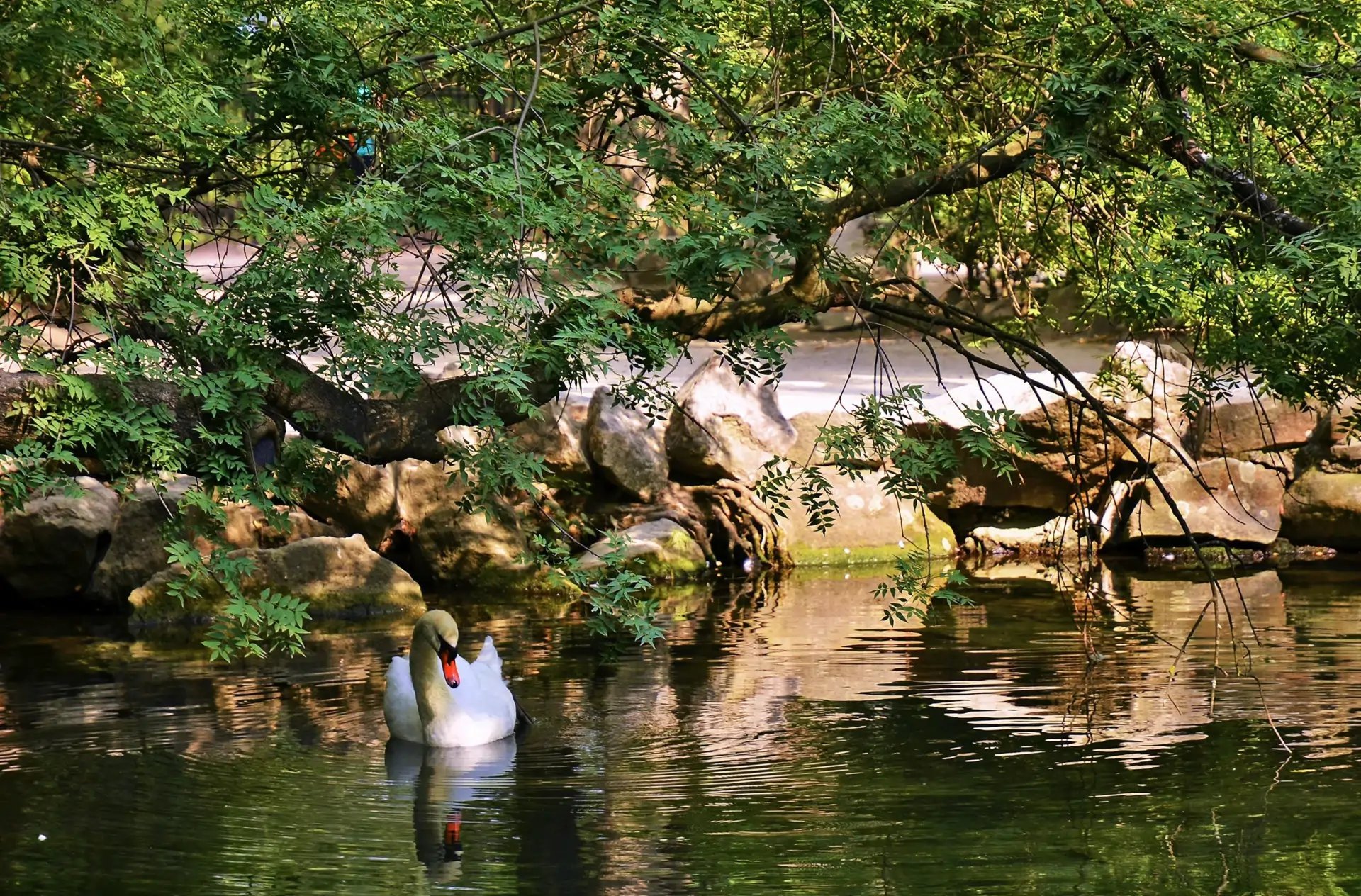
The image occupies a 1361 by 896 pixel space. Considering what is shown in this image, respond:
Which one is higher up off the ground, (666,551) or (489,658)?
(666,551)

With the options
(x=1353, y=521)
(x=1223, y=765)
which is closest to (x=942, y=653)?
(x=1223, y=765)

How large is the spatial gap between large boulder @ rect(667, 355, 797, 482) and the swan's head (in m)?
8.61

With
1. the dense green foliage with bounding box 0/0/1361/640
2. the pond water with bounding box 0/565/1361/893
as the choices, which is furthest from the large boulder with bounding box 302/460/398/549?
the dense green foliage with bounding box 0/0/1361/640

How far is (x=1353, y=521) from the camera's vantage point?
1712 cm

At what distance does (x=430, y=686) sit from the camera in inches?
356

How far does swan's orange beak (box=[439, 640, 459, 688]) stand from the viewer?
8.88 m

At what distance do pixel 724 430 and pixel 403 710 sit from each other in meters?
9.25

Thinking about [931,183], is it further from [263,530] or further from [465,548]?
[263,530]

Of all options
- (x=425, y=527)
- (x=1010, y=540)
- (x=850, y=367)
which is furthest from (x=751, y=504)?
(x=850, y=367)

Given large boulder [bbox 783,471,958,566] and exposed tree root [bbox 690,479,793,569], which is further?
large boulder [bbox 783,471,958,566]

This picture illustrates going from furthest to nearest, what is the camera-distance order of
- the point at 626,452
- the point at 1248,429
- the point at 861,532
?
the point at 861,532, the point at 1248,429, the point at 626,452

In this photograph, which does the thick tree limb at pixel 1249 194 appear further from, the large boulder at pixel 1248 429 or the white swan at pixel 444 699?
the large boulder at pixel 1248 429

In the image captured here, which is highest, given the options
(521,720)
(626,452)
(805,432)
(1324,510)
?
(805,432)

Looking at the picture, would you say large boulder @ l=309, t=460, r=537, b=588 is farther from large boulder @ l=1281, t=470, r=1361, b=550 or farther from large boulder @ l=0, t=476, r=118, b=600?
large boulder @ l=1281, t=470, r=1361, b=550
